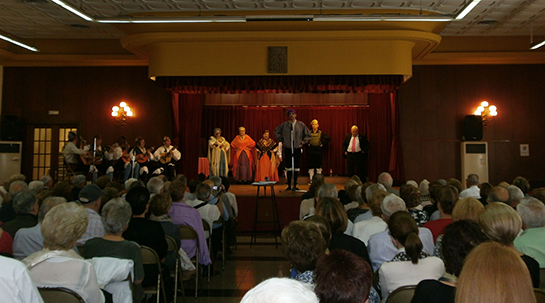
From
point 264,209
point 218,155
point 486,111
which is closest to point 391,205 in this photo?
point 264,209

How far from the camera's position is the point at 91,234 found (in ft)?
13.4

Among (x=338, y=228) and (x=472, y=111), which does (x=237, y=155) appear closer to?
(x=472, y=111)

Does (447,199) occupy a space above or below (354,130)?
below

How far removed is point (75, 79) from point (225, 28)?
516cm

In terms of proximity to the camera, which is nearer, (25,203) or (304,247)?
(304,247)

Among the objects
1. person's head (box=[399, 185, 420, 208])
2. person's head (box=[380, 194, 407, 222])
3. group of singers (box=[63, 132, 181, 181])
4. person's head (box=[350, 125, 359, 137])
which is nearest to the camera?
person's head (box=[380, 194, 407, 222])

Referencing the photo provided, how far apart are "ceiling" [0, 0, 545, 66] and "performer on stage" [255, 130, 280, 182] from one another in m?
3.77

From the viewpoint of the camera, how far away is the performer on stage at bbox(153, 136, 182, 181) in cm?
1176

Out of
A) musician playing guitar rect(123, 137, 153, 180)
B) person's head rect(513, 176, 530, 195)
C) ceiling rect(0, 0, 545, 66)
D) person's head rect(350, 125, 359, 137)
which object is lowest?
person's head rect(513, 176, 530, 195)

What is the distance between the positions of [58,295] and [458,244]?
195 cm

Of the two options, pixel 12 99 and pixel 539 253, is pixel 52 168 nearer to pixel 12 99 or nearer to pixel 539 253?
pixel 12 99

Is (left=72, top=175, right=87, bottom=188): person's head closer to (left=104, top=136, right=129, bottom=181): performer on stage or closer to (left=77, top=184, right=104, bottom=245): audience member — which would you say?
(left=77, top=184, right=104, bottom=245): audience member

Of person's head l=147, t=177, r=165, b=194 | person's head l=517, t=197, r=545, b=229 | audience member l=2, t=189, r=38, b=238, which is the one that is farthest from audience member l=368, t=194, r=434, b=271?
person's head l=147, t=177, r=165, b=194

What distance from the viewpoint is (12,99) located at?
13.3 metres
